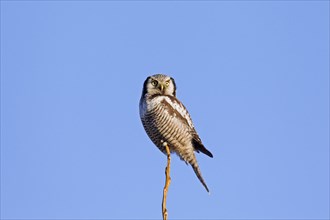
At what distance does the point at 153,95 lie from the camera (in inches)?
350

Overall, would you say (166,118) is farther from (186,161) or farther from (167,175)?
(167,175)

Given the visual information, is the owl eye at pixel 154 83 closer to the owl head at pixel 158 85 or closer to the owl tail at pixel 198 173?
the owl head at pixel 158 85

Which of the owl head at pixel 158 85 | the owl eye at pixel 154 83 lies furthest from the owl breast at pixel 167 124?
the owl eye at pixel 154 83

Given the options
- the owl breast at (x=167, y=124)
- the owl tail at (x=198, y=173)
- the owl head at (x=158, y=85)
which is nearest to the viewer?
the owl breast at (x=167, y=124)

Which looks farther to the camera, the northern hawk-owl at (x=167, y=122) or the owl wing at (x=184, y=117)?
the owl wing at (x=184, y=117)

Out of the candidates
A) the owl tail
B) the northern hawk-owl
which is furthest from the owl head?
the owl tail

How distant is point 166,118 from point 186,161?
0.81 m

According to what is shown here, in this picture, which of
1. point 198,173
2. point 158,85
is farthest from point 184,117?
point 198,173

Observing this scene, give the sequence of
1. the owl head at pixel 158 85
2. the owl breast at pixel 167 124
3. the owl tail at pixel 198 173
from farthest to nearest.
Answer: the owl head at pixel 158 85
the owl tail at pixel 198 173
the owl breast at pixel 167 124

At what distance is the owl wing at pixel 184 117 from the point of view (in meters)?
8.70

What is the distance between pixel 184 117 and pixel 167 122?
343 mm

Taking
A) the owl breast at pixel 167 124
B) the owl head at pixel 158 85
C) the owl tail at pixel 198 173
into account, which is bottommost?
the owl tail at pixel 198 173

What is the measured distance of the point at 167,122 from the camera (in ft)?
28.2

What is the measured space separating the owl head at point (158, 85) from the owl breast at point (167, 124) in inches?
10.8
